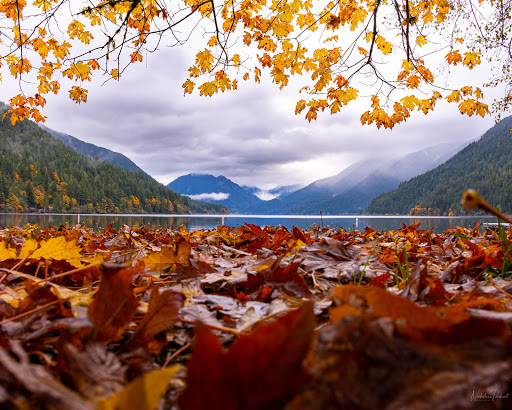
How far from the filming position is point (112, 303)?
510 millimetres

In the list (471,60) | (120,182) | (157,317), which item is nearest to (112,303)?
(157,317)

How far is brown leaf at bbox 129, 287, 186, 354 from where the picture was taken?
529 millimetres

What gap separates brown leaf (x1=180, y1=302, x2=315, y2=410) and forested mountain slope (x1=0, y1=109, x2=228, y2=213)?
64.8 m

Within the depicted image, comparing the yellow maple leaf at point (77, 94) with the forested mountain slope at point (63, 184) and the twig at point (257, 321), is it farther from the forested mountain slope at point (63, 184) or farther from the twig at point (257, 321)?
the forested mountain slope at point (63, 184)

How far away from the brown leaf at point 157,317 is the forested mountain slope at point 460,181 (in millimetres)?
68224

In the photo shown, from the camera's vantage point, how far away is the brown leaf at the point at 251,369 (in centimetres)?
28

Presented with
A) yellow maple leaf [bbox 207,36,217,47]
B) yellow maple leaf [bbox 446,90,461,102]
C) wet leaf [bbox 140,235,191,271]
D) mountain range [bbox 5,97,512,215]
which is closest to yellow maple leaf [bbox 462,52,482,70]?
yellow maple leaf [bbox 446,90,461,102]

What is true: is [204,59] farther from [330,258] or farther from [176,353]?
[176,353]

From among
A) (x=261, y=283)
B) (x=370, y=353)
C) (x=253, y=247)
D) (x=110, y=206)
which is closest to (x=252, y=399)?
(x=370, y=353)

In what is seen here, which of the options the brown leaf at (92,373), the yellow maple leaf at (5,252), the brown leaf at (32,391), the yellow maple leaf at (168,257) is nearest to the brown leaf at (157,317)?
the brown leaf at (92,373)

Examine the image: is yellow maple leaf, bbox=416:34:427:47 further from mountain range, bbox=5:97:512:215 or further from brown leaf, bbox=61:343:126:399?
mountain range, bbox=5:97:512:215

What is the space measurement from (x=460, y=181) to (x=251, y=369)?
92.3 m

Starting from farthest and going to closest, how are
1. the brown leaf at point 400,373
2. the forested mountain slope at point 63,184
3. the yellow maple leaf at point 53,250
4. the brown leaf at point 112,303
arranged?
the forested mountain slope at point 63,184, the yellow maple leaf at point 53,250, the brown leaf at point 112,303, the brown leaf at point 400,373

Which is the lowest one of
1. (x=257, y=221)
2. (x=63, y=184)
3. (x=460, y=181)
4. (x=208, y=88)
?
(x=257, y=221)
